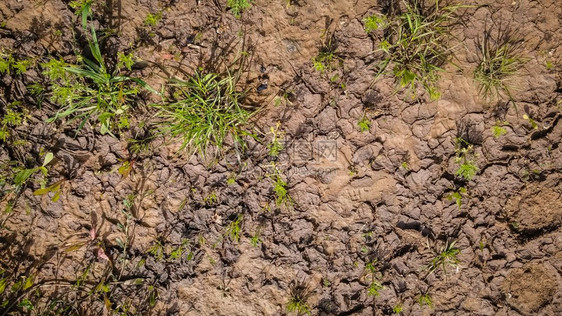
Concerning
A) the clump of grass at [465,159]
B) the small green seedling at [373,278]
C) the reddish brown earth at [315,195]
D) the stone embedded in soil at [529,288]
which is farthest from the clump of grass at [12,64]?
the stone embedded in soil at [529,288]

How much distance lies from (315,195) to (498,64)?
72.7 inches

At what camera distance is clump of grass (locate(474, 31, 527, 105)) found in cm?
260

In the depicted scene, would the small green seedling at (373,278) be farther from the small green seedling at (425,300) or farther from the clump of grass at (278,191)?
the clump of grass at (278,191)

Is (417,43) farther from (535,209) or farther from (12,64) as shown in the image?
(12,64)

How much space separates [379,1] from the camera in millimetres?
2607

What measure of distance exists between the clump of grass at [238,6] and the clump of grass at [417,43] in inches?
38.2

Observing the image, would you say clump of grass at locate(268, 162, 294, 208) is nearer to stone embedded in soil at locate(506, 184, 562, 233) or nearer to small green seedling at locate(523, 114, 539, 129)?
stone embedded in soil at locate(506, 184, 562, 233)

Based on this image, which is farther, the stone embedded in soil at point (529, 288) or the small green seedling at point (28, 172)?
the stone embedded in soil at point (529, 288)

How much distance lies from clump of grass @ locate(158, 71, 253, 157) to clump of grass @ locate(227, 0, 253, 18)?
50cm

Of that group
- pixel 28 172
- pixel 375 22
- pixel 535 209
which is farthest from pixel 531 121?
pixel 28 172

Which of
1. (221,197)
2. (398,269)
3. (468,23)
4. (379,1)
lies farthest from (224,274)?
(468,23)

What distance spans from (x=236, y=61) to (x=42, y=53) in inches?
60.5

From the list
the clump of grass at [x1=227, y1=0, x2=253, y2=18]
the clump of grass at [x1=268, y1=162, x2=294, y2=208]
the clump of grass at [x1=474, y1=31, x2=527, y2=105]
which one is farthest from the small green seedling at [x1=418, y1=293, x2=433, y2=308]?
the clump of grass at [x1=227, y1=0, x2=253, y2=18]

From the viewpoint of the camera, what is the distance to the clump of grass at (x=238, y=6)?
8.40 ft
